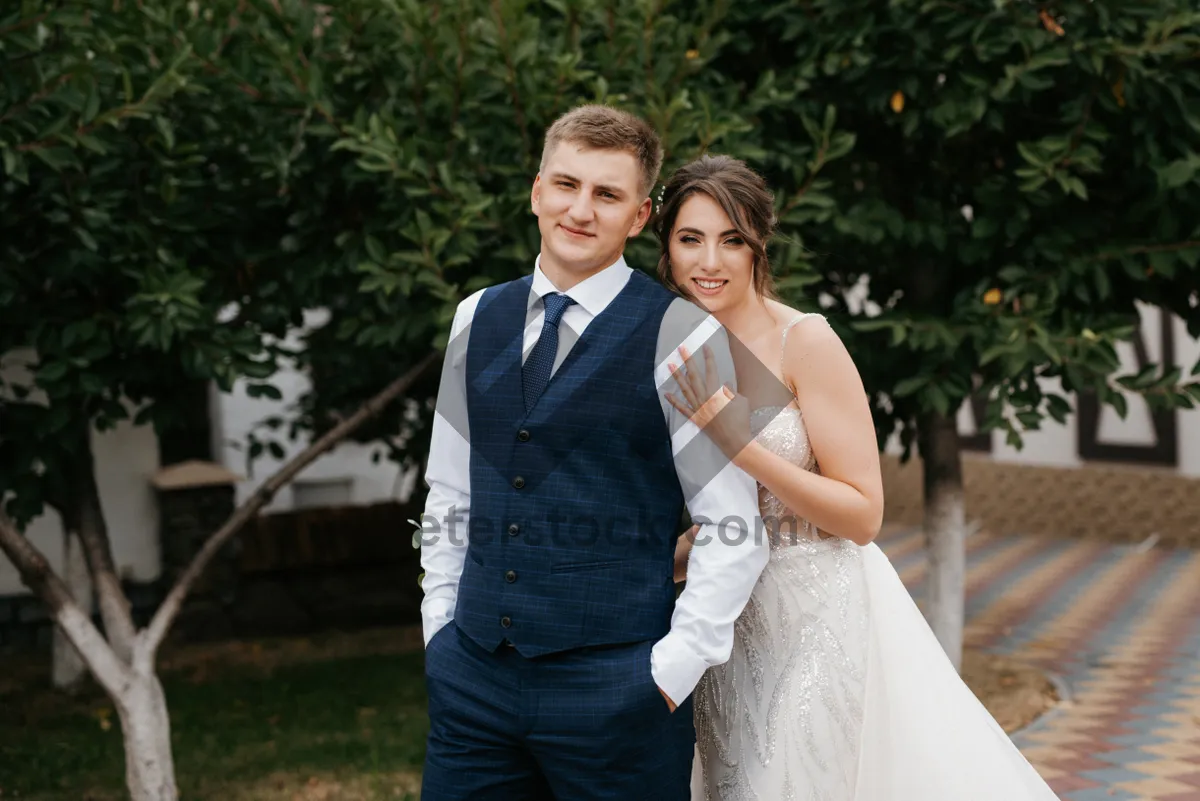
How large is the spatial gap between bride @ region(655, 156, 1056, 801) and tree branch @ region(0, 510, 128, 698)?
2.95 metres

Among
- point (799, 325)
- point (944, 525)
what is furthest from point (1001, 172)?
point (799, 325)

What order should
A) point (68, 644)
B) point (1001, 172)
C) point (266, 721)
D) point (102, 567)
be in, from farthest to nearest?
point (68, 644) < point (266, 721) < point (1001, 172) < point (102, 567)

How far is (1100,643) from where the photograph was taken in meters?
8.12

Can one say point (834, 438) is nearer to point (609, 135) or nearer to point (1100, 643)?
point (609, 135)

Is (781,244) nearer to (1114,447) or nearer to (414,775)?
(414,775)

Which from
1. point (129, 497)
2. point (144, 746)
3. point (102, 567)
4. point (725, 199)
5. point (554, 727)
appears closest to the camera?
point (554, 727)

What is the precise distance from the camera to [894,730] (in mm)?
2750

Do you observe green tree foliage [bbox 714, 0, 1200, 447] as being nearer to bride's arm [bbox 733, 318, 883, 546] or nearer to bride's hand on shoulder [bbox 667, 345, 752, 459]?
bride's arm [bbox 733, 318, 883, 546]

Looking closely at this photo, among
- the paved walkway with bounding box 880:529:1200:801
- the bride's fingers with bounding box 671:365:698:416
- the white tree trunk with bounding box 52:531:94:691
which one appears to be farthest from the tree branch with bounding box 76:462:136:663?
the paved walkway with bounding box 880:529:1200:801

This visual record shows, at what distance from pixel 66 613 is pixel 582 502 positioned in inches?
132

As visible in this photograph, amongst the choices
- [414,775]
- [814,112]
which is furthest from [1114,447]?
[414,775]

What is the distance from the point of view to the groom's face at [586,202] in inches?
97.7

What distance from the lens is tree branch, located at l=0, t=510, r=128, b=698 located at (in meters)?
4.86

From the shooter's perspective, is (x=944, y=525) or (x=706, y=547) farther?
(x=944, y=525)
